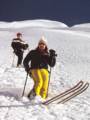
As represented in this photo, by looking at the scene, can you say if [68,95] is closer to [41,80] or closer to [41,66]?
[41,80]

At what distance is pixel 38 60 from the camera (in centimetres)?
1101

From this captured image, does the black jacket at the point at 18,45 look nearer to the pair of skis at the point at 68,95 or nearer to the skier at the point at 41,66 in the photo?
the skier at the point at 41,66

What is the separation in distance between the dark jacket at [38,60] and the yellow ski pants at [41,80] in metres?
0.14

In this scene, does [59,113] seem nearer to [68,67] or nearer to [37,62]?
[37,62]

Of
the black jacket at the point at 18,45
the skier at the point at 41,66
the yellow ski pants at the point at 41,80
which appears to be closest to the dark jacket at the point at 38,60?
the skier at the point at 41,66

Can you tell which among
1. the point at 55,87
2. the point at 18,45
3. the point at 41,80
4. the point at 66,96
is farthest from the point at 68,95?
the point at 18,45

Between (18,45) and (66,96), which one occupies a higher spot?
(18,45)

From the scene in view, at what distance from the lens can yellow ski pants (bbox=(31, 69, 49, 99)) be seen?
1059 cm

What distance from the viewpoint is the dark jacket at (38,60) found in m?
11.0

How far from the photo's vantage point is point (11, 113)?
30.0 ft

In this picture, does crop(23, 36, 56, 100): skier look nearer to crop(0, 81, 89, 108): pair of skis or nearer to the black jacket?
crop(0, 81, 89, 108): pair of skis

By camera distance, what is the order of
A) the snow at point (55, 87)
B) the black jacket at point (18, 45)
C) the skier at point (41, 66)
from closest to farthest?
the snow at point (55, 87) < the skier at point (41, 66) < the black jacket at point (18, 45)

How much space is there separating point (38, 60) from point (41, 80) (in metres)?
0.54

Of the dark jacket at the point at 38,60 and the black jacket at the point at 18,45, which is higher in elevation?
the dark jacket at the point at 38,60
